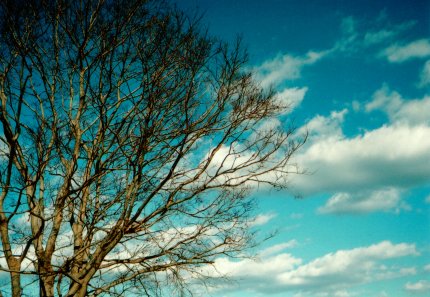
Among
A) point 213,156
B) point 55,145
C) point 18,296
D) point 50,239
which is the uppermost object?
point 55,145

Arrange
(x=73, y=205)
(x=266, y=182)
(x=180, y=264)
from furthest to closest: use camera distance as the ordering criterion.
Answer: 1. (x=266, y=182)
2. (x=180, y=264)
3. (x=73, y=205)

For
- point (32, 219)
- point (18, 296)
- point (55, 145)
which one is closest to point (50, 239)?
point (32, 219)

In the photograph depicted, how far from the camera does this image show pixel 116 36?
7.20m

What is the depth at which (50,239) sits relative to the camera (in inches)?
279

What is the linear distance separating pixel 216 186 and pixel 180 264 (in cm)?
181

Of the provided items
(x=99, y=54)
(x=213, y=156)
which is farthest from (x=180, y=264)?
(x=99, y=54)

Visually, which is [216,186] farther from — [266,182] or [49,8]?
[49,8]

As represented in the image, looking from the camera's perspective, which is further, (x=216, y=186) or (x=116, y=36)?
(x=216, y=186)

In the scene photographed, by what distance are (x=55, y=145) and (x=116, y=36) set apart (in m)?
2.50

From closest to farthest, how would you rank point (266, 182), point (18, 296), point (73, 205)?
point (18, 296) → point (73, 205) → point (266, 182)

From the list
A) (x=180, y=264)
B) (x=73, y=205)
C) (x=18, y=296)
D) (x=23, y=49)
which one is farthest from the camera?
(x=180, y=264)

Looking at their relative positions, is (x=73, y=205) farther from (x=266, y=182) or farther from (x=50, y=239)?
(x=266, y=182)

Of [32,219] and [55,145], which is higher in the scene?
[55,145]

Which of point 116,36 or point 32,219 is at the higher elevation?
point 116,36
